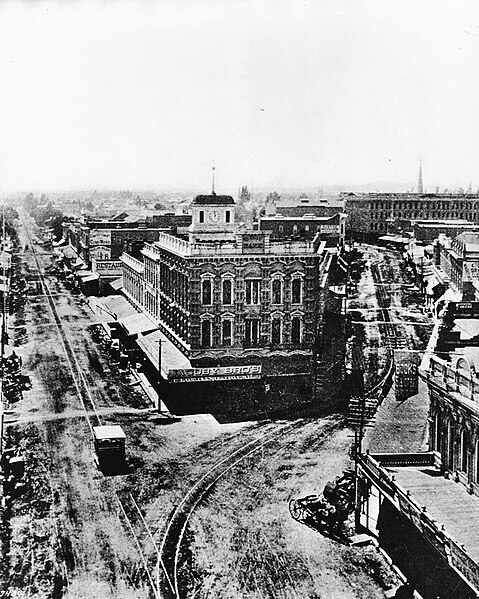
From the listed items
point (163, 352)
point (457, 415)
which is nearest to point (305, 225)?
point (163, 352)

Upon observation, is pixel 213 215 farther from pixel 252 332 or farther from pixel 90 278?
pixel 90 278

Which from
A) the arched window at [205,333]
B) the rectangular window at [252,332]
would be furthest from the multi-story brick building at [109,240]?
the rectangular window at [252,332]

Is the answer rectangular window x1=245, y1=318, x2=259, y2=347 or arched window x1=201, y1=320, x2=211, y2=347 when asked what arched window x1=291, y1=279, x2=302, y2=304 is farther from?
arched window x1=201, y1=320, x2=211, y2=347

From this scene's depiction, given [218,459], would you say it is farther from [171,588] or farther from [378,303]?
[378,303]

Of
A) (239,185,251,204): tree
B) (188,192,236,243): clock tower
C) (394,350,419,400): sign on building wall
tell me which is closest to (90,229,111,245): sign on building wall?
(239,185,251,204): tree

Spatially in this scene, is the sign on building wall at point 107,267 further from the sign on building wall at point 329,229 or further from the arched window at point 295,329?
the arched window at point 295,329

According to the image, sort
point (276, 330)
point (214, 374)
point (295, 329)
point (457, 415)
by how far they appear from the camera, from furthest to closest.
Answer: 1. point (295, 329)
2. point (276, 330)
3. point (214, 374)
4. point (457, 415)

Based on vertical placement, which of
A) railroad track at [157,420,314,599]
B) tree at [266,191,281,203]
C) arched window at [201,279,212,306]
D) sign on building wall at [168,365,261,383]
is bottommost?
railroad track at [157,420,314,599]
